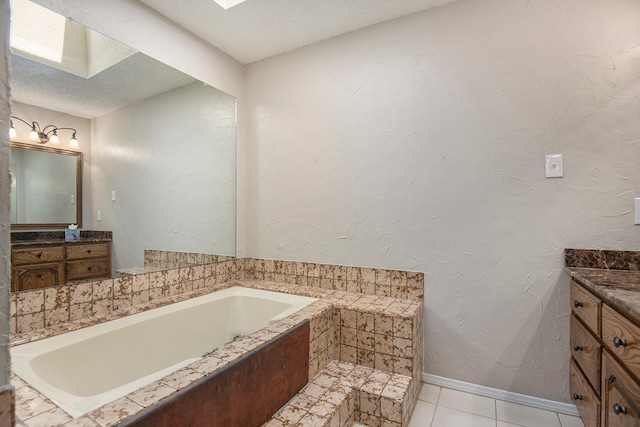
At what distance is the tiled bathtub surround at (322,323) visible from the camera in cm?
126

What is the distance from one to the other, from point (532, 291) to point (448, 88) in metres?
1.23

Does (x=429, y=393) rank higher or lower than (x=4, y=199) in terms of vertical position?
lower

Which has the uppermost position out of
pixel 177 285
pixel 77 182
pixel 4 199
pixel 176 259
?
pixel 77 182

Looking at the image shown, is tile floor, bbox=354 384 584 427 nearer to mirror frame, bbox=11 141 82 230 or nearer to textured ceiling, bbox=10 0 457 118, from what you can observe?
mirror frame, bbox=11 141 82 230

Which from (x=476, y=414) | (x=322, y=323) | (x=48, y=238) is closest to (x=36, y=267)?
(x=48, y=238)

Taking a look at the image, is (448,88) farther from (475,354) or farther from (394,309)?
(475,354)

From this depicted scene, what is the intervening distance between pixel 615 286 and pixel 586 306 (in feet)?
0.64

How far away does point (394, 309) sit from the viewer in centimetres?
175

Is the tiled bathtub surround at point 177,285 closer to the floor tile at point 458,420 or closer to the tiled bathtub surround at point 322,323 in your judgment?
the tiled bathtub surround at point 322,323

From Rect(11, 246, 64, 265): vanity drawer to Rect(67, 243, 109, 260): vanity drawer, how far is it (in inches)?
1.5

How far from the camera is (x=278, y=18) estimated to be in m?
1.94

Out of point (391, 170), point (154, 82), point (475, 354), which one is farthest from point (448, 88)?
point (154, 82)

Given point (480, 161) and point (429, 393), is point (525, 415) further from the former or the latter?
point (480, 161)

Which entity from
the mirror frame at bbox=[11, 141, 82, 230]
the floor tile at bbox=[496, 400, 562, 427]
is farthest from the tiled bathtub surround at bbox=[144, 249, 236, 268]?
the floor tile at bbox=[496, 400, 562, 427]
